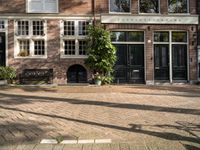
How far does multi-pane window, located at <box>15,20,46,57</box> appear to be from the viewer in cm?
2173

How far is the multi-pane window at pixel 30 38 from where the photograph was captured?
21.7 meters

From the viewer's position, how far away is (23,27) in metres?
21.9

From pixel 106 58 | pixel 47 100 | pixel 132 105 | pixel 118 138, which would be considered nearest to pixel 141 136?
pixel 118 138

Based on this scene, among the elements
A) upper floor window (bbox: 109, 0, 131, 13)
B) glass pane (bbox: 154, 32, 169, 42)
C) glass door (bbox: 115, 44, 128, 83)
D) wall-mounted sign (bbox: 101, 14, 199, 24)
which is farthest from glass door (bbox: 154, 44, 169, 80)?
upper floor window (bbox: 109, 0, 131, 13)

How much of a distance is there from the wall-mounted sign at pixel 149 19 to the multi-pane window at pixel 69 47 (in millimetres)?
2362

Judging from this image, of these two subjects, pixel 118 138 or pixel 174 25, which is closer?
pixel 118 138

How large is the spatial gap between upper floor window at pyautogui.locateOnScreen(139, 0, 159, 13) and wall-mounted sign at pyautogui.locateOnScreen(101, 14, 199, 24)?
0.65m

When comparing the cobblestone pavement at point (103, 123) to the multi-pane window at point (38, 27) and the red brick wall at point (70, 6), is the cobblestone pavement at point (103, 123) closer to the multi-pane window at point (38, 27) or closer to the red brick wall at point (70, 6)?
the multi-pane window at point (38, 27)

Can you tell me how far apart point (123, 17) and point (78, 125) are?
1434cm

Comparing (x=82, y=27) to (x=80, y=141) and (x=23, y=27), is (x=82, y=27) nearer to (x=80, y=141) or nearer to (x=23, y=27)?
(x=23, y=27)

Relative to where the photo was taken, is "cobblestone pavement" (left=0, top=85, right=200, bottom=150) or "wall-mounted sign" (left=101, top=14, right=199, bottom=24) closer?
"cobblestone pavement" (left=0, top=85, right=200, bottom=150)

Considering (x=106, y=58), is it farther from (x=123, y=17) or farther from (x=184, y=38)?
(x=184, y=38)

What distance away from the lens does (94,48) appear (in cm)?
2045

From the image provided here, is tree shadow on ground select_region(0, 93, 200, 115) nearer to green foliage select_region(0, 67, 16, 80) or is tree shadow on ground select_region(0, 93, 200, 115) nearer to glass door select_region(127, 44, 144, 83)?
green foliage select_region(0, 67, 16, 80)
